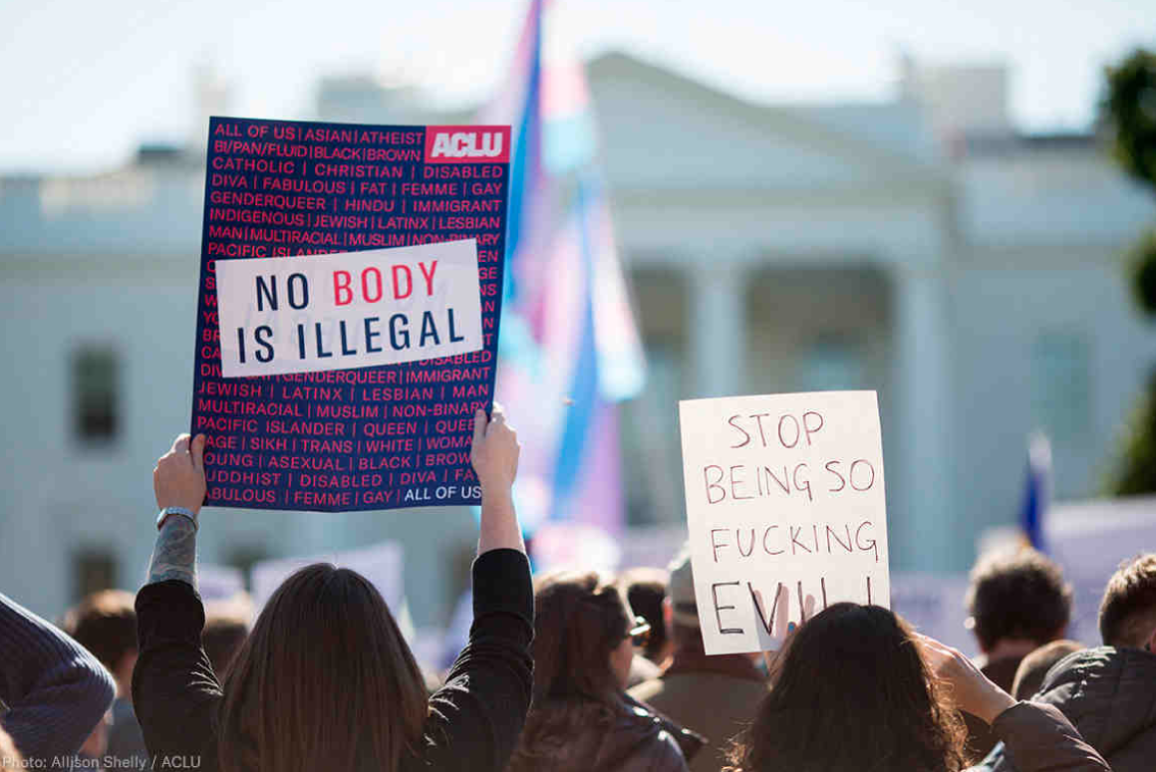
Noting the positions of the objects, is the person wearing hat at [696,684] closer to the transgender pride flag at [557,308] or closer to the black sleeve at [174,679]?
the black sleeve at [174,679]

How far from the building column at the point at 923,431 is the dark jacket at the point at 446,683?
94.3ft

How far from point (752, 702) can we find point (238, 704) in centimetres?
161

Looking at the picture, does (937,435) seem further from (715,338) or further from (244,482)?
(244,482)

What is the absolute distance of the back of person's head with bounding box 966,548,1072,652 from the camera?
4.05m

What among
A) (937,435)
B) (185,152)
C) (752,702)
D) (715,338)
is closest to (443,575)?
(715,338)

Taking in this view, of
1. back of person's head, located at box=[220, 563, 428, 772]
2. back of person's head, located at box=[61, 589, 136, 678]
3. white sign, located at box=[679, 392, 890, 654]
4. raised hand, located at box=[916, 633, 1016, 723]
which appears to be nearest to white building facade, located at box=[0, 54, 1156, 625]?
back of person's head, located at box=[61, 589, 136, 678]

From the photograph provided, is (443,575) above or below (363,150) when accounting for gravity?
below

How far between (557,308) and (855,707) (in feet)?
22.8

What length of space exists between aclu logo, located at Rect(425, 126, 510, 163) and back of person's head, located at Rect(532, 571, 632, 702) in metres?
0.90

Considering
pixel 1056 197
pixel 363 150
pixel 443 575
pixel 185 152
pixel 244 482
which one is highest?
pixel 185 152

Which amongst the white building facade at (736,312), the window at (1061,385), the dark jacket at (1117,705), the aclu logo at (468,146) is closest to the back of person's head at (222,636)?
the aclu logo at (468,146)

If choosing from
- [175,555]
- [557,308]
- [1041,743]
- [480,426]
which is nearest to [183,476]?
[175,555]

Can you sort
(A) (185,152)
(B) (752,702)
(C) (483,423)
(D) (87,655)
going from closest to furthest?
(D) (87,655), (C) (483,423), (B) (752,702), (A) (185,152)

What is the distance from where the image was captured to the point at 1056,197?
34.8m
